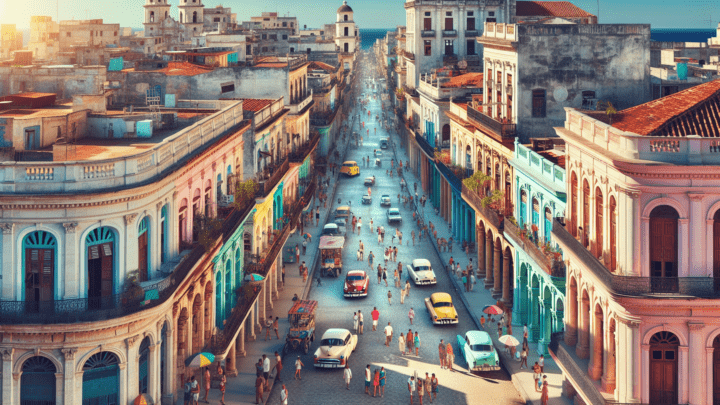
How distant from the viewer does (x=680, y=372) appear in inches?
1024

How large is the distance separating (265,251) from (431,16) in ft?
164

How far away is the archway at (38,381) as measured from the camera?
24891 millimetres

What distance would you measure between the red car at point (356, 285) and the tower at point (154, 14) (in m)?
112

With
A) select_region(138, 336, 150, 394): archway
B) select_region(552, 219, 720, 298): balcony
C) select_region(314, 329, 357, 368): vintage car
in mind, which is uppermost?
select_region(552, 219, 720, 298): balcony

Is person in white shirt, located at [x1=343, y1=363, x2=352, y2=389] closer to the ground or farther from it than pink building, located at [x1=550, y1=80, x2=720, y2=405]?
closer to the ground

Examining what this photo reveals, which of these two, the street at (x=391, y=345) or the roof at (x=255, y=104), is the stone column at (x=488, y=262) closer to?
the street at (x=391, y=345)

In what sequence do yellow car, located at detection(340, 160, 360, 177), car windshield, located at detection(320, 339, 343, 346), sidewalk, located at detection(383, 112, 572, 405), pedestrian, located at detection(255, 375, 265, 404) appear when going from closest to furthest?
1. pedestrian, located at detection(255, 375, 265, 404)
2. sidewalk, located at detection(383, 112, 572, 405)
3. car windshield, located at detection(320, 339, 343, 346)
4. yellow car, located at detection(340, 160, 360, 177)

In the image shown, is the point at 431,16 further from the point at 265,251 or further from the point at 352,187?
the point at 265,251

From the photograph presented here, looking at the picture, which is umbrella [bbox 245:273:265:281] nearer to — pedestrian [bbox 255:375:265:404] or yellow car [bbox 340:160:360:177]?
pedestrian [bbox 255:375:265:404]

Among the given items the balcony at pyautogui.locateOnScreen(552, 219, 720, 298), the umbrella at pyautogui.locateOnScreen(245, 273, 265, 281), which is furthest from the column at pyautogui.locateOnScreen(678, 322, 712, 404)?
the umbrella at pyautogui.locateOnScreen(245, 273, 265, 281)

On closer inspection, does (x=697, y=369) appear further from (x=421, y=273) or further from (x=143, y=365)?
(x=421, y=273)

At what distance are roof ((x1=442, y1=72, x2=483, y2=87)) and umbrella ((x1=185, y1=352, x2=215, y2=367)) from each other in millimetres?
44439

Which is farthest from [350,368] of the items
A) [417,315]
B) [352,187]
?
[352,187]

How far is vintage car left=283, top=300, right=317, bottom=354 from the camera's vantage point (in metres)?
42.4
